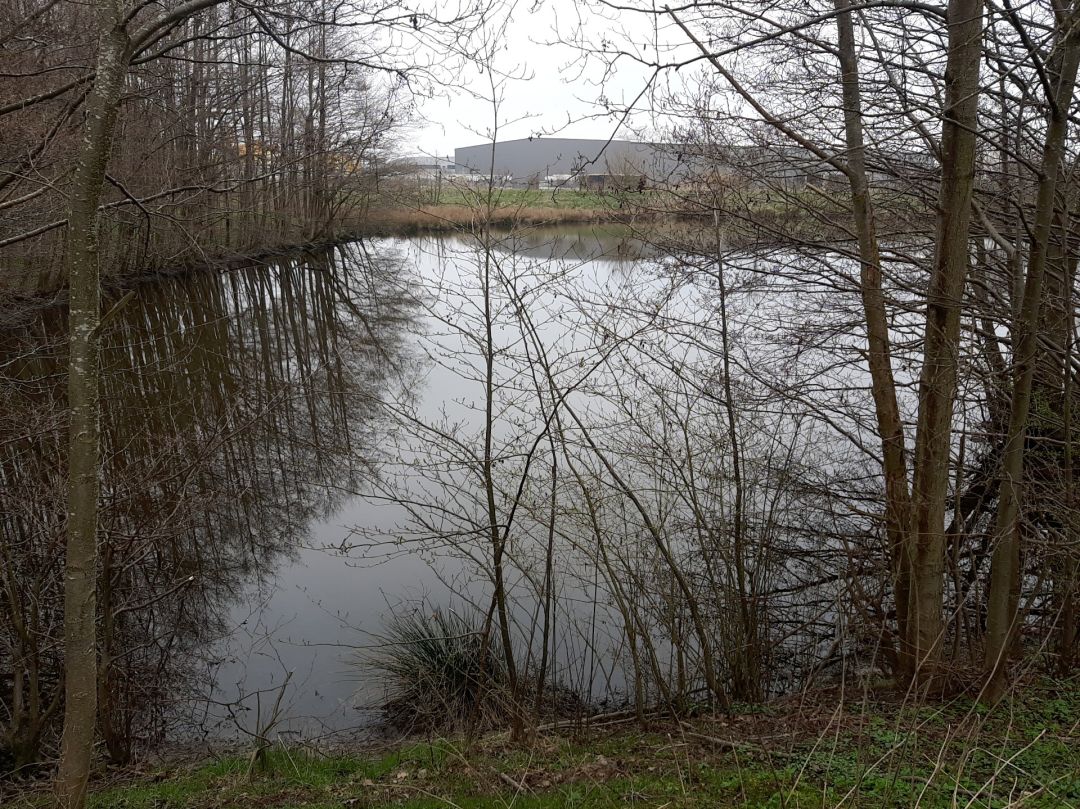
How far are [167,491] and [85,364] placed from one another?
196 inches

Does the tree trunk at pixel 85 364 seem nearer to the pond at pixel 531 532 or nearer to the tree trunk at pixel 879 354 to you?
the pond at pixel 531 532

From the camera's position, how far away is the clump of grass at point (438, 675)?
7.43m

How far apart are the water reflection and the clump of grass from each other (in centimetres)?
192

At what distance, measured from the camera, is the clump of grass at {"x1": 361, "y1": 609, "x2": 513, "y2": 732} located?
293 inches

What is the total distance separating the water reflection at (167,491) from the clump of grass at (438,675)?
1.92 m

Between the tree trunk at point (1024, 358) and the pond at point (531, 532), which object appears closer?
the tree trunk at point (1024, 358)

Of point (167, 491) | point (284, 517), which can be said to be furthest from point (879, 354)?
point (284, 517)

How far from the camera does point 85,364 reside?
12.6ft

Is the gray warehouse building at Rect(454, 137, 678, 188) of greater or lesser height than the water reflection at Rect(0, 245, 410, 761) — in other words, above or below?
above

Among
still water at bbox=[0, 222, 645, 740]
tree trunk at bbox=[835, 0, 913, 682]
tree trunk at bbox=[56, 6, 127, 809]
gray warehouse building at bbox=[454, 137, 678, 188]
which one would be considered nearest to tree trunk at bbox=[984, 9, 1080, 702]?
tree trunk at bbox=[835, 0, 913, 682]

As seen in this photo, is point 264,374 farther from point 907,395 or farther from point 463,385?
point 907,395

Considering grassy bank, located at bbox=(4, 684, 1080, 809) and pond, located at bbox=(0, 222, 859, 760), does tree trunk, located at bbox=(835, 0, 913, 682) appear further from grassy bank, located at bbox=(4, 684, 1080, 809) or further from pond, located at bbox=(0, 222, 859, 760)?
grassy bank, located at bbox=(4, 684, 1080, 809)

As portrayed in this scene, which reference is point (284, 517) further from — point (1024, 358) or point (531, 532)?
point (1024, 358)

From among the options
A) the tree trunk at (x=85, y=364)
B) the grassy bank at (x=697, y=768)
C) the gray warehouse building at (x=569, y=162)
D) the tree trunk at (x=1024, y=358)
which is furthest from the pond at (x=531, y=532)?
the tree trunk at (x=85, y=364)
